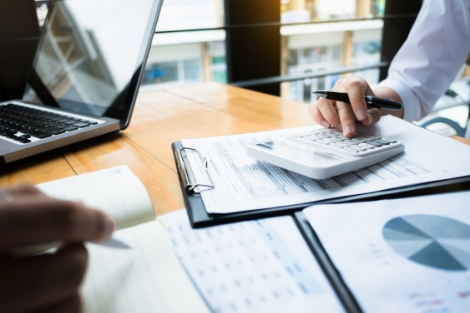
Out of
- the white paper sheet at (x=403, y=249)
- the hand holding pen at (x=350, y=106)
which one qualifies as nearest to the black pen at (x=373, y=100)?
the hand holding pen at (x=350, y=106)

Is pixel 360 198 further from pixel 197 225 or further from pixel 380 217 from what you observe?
pixel 197 225

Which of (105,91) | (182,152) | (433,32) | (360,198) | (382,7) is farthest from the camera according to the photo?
(382,7)

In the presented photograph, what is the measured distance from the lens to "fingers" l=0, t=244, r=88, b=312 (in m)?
0.20

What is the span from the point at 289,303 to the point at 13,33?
1.02 m

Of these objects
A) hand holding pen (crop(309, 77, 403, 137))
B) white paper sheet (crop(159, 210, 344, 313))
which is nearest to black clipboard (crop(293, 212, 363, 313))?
white paper sheet (crop(159, 210, 344, 313))

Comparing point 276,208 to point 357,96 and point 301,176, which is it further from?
point 357,96

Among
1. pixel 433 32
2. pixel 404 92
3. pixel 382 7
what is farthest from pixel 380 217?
pixel 382 7

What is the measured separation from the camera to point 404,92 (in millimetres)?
709

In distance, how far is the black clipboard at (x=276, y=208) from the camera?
0.99 feet

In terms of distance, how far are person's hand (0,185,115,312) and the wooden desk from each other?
11 centimetres

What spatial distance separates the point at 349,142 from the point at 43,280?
1.14ft

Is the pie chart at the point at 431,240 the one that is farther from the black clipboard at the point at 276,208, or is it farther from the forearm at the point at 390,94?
the forearm at the point at 390,94

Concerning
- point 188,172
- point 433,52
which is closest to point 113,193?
point 188,172

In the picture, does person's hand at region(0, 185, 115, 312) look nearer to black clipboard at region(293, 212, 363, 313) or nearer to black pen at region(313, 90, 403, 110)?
black clipboard at region(293, 212, 363, 313)
